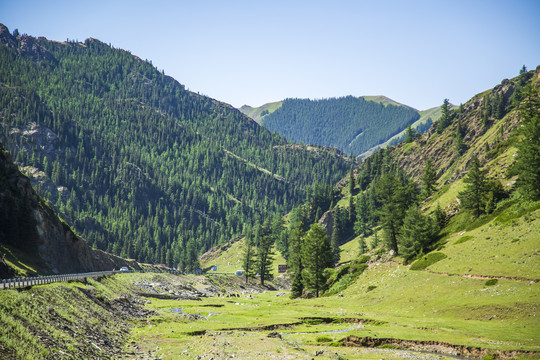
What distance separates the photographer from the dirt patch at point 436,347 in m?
35.2

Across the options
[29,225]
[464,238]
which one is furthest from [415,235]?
[29,225]

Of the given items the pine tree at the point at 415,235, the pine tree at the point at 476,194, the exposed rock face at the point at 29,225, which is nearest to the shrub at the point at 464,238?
the pine tree at the point at 415,235

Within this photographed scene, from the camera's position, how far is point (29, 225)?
81.2 m

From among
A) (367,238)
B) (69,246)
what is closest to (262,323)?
(69,246)

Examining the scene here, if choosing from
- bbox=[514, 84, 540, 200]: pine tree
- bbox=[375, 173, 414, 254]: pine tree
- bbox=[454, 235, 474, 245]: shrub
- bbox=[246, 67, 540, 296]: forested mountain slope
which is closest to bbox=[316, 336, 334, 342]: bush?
bbox=[246, 67, 540, 296]: forested mountain slope

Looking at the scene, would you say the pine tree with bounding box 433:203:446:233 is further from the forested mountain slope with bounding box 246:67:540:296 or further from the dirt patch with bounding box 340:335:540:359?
the dirt patch with bounding box 340:335:540:359

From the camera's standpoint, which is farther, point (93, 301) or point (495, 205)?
point (495, 205)

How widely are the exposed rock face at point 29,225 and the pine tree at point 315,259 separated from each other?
53.9 meters

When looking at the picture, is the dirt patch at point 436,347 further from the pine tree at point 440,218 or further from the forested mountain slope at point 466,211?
the pine tree at point 440,218

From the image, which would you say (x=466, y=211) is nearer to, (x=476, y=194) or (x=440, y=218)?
(x=476, y=194)

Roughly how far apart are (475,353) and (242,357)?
2162cm

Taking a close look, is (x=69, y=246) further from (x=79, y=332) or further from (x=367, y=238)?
(x=367, y=238)

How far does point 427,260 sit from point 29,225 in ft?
255

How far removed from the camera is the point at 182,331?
51469 millimetres
